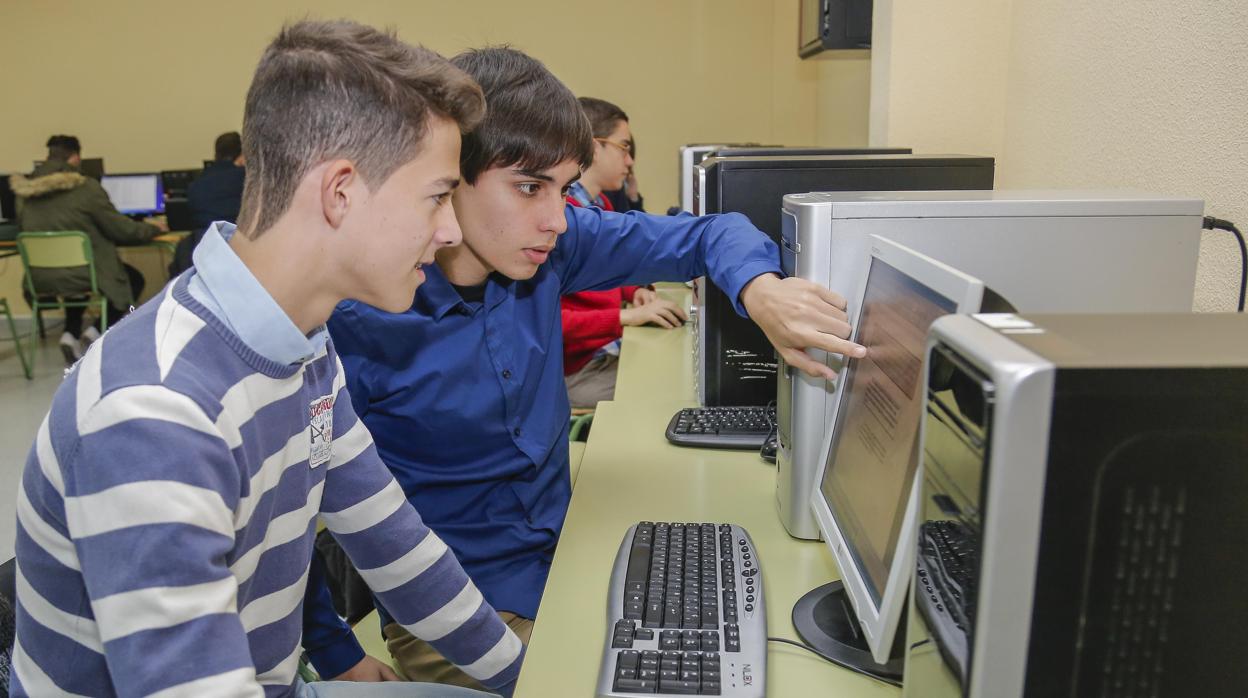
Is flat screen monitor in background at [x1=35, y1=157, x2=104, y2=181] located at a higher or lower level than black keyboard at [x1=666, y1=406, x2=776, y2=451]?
higher

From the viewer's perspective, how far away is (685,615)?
889 mm

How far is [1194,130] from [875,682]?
0.82 m

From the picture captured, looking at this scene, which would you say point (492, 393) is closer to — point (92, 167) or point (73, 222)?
point (73, 222)

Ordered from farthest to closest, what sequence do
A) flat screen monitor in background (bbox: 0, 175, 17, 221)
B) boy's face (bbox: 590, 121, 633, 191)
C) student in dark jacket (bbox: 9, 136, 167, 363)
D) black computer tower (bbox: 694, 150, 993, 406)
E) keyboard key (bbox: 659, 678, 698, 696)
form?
flat screen monitor in background (bbox: 0, 175, 17, 221) < student in dark jacket (bbox: 9, 136, 167, 363) < boy's face (bbox: 590, 121, 633, 191) < black computer tower (bbox: 694, 150, 993, 406) < keyboard key (bbox: 659, 678, 698, 696)

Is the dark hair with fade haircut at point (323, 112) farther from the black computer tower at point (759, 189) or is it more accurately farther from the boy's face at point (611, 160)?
the boy's face at point (611, 160)

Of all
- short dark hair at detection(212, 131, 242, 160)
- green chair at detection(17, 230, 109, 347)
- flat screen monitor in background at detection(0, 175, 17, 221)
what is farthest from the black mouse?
flat screen monitor in background at detection(0, 175, 17, 221)

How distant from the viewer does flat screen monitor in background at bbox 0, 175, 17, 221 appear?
5762 millimetres

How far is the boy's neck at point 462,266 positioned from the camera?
131cm

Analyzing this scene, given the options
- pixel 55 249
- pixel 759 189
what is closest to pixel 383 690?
pixel 759 189

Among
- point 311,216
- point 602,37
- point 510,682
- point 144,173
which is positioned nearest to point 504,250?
point 311,216

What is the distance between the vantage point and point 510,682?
109 cm

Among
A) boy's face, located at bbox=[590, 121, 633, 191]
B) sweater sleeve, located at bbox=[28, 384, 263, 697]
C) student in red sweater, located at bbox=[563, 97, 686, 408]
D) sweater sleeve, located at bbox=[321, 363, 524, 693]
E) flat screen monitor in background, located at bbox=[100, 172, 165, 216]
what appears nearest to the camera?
sweater sleeve, located at bbox=[28, 384, 263, 697]

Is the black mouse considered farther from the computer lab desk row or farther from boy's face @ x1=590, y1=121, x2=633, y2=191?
boy's face @ x1=590, y1=121, x2=633, y2=191

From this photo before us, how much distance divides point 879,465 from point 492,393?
2.19 feet
